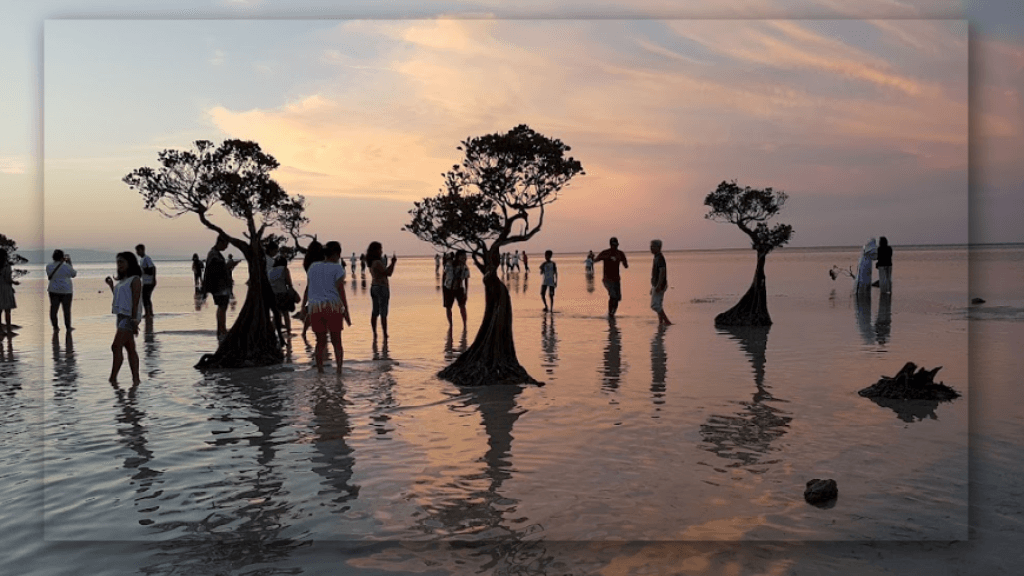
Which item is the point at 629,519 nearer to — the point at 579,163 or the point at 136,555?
the point at 136,555

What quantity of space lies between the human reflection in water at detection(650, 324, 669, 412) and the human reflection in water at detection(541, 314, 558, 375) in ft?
5.90

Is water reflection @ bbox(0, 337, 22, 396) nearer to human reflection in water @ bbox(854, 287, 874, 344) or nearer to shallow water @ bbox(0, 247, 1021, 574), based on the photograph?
shallow water @ bbox(0, 247, 1021, 574)

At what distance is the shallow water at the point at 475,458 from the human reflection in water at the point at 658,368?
3.5 inches

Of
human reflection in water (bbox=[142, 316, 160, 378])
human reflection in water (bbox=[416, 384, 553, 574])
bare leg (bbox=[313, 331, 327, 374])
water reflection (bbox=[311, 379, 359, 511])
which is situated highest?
bare leg (bbox=[313, 331, 327, 374])

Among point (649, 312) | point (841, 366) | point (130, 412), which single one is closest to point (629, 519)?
point (130, 412)

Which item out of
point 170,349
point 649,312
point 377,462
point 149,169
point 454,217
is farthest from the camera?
point 649,312

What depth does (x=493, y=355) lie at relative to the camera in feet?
39.5

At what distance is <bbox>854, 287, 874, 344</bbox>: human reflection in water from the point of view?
18.0m

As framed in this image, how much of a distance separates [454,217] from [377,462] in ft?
19.1

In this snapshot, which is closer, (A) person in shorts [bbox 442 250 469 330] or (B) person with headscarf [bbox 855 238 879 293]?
(A) person in shorts [bbox 442 250 469 330]

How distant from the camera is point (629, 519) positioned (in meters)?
5.91

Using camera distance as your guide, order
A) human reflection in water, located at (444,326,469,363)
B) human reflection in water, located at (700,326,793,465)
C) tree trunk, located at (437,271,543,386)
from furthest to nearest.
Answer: human reflection in water, located at (444,326,469,363) → tree trunk, located at (437,271,543,386) → human reflection in water, located at (700,326,793,465)

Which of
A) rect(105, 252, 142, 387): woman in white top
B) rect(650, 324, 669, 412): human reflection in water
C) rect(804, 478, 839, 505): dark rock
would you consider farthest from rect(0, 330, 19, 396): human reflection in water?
rect(804, 478, 839, 505): dark rock

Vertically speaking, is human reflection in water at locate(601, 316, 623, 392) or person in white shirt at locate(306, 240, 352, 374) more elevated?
person in white shirt at locate(306, 240, 352, 374)
